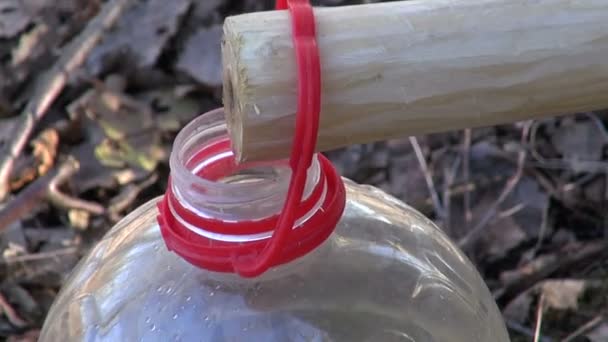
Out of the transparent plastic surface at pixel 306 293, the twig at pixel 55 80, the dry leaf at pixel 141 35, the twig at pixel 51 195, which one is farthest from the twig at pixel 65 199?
the transparent plastic surface at pixel 306 293

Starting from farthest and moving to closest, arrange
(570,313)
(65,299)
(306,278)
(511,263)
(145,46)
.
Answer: (145,46) < (511,263) < (570,313) < (65,299) < (306,278)

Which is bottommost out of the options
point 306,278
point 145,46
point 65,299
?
point 145,46

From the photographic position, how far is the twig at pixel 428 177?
64.4 inches

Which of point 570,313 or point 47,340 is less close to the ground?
point 47,340

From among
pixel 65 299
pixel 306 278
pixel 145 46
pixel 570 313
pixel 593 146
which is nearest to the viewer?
pixel 306 278

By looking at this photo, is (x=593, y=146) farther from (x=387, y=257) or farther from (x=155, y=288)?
(x=155, y=288)

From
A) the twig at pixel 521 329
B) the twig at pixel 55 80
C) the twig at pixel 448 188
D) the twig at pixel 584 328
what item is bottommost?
the twig at pixel 521 329

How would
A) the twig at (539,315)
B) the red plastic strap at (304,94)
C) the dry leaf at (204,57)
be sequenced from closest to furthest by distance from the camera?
the red plastic strap at (304,94)
the twig at (539,315)
the dry leaf at (204,57)

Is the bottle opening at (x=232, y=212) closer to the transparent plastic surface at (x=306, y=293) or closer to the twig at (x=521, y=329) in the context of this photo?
the transparent plastic surface at (x=306, y=293)

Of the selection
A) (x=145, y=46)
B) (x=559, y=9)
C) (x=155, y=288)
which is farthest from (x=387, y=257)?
(x=145, y=46)

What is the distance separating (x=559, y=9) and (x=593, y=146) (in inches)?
43.2

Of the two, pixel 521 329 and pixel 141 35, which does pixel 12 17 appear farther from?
pixel 521 329

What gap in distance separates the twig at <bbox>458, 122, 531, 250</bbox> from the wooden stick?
2.83 feet

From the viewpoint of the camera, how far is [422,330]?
3.17 feet
